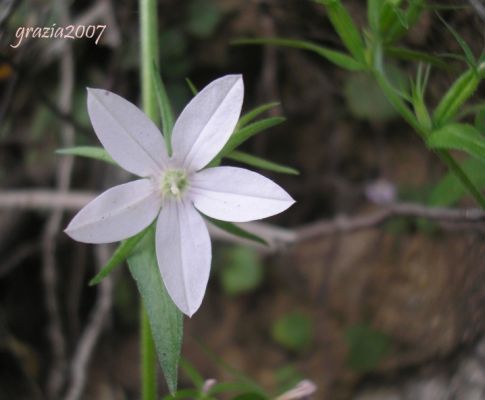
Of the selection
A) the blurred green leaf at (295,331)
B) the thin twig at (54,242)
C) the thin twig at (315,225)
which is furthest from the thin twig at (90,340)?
the blurred green leaf at (295,331)

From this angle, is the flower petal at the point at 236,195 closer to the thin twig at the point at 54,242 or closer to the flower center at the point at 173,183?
the flower center at the point at 173,183

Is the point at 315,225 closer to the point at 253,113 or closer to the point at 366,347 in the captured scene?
the point at 366,347

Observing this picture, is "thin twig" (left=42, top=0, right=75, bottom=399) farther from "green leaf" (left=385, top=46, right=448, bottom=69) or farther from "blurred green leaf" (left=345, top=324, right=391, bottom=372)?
"green leaf" (left=385, top=46, right=448, bottom=69)

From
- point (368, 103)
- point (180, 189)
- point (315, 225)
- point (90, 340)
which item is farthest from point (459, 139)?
point (368, 103)

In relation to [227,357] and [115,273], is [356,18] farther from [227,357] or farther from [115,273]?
[227,357]

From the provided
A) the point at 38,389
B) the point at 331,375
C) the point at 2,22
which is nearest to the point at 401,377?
the point at 331,375
